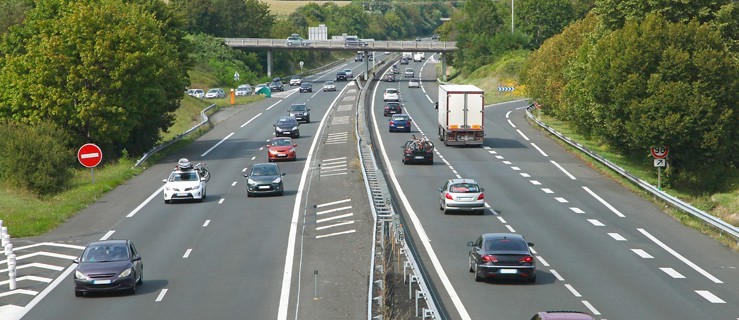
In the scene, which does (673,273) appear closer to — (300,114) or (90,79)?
(90,79)

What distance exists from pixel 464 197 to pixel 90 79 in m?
30.0

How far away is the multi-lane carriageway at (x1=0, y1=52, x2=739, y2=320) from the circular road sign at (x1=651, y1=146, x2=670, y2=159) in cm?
261

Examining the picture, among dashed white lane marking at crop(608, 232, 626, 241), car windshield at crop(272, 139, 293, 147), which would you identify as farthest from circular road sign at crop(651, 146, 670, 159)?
car windshield at crop(272, 139, 293, 147)

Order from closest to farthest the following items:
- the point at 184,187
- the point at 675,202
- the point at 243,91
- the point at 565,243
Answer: the point at 565,243
the point at 675,202
the point at 184,187
the point at 243,91

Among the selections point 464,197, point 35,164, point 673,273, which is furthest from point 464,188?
point 35,164

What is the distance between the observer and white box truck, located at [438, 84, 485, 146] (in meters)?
66.6

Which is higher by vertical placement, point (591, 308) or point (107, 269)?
point (107, 269)

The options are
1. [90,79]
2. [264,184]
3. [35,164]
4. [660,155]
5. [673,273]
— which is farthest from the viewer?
[90,79]

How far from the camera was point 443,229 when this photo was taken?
3931 cm

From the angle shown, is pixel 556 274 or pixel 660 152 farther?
pixel 660 152

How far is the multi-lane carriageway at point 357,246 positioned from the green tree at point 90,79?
445cm

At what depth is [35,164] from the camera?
5384cm

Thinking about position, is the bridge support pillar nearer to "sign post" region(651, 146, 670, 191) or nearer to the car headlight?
"sign post" region(651, 146, 670, 191)

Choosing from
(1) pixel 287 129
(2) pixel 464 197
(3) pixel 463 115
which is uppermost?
(3) pixel 463 115
